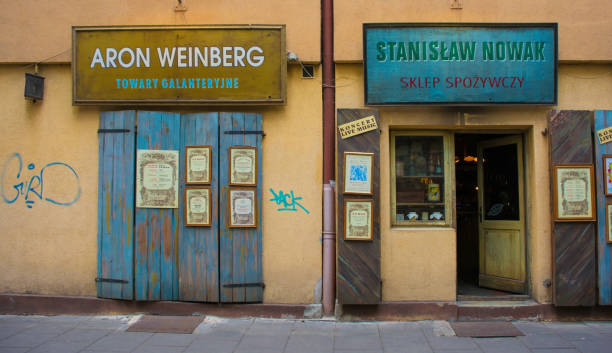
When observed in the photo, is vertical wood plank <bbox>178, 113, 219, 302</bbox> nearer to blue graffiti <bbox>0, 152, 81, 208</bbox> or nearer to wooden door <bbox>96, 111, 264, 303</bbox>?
wooden door <bbox>96, 111, 264, 303</bbox>

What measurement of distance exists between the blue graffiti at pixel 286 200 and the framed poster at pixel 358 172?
69cm

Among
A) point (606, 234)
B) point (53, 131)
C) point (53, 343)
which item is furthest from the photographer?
point (53, 131)

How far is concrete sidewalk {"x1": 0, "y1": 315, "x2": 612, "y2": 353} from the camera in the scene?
16.1ft

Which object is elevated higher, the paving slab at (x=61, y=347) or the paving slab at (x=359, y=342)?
the paving slab at (x=61, y=347)

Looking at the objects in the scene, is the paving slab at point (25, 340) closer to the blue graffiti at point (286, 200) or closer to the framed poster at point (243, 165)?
the framed poster at point (243, 165)

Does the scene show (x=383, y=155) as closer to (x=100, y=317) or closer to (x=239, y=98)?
(x=239, y=98)

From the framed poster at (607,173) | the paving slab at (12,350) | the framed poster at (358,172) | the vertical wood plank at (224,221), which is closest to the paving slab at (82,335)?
the paving slab at (12,350)

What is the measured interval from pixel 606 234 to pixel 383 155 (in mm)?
3048

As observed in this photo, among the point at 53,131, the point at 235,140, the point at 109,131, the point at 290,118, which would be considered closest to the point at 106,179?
the point at 109,131

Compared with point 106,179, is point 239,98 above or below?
above

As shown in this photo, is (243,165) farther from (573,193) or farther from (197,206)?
(573,193)

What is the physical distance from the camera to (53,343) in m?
5.03

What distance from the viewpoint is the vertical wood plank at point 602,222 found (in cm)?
571

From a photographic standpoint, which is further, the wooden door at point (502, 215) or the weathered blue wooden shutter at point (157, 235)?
the wooden door at point (502, 215)
